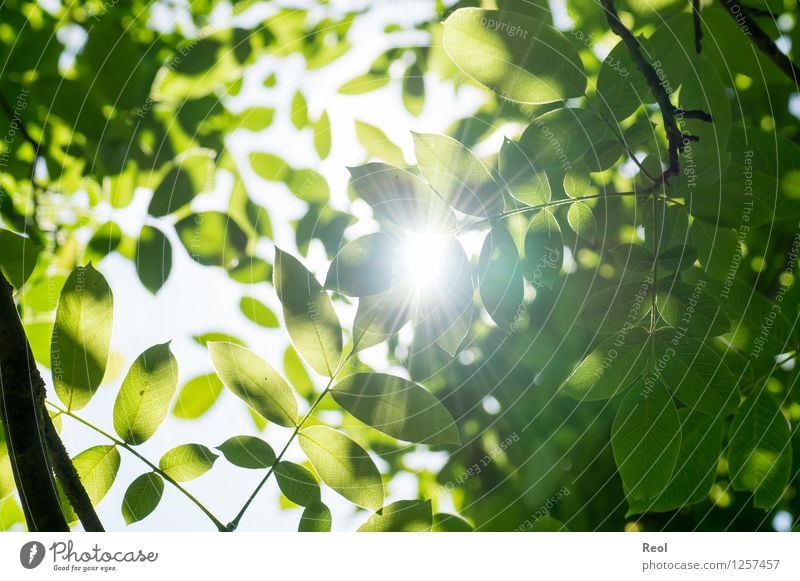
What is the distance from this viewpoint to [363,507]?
0.63 meters

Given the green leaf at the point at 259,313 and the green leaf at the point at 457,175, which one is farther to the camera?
the green leaf at the point at 259,313

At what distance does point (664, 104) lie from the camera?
634mm

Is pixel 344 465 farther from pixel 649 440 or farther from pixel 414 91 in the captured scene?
pixel 414 91

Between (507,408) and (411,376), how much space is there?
30 centimetres

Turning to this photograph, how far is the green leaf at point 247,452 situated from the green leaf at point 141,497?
9cm

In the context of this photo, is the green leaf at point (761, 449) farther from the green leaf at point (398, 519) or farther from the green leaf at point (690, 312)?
the green leaf at point (398, 519)

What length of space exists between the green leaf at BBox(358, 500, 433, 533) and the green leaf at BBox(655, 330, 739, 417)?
30 centimetres

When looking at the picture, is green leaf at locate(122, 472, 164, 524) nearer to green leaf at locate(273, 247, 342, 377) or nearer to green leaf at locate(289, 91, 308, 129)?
green leaf at locate(273, 247, 342, 377)

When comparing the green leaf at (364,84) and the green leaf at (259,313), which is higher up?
the green leaf at (364,84)

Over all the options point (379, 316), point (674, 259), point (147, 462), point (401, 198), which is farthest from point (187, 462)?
point (674, 259)

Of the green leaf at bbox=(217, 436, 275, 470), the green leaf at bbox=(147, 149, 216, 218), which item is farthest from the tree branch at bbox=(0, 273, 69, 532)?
the green leaf at bbox=(147, 149, 216, 218)

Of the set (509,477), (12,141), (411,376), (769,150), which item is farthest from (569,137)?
(12,141)

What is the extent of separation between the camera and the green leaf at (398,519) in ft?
2.11

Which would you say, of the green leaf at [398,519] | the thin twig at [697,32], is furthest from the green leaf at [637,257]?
the green leaf at [398,519]
